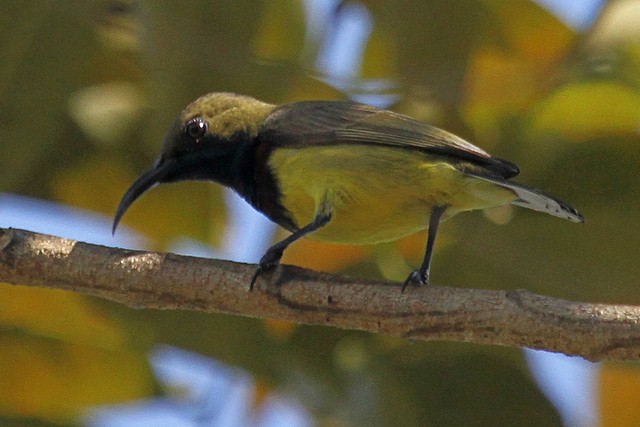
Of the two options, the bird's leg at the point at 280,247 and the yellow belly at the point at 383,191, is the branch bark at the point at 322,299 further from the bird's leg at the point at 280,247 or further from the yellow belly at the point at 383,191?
the yellow belly at the point at 383,191

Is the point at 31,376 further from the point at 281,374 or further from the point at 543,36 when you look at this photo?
the point at 543,36

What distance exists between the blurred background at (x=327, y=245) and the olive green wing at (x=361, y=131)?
310 mm

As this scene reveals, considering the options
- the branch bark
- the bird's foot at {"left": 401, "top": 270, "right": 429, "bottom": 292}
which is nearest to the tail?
the bird's foot at {"left": 401, "top": 270, "right": 429, "bottom": 292}

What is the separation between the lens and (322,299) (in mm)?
3359

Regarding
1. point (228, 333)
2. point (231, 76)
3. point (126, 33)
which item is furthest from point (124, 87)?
point (228, 333)

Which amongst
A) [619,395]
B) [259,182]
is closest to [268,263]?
[259,182]

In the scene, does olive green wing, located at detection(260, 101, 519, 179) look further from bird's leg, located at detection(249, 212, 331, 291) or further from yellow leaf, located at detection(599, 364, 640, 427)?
yellow leaf, located at detection(599, 364, 640, 427)

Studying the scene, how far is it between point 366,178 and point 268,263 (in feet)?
2.01

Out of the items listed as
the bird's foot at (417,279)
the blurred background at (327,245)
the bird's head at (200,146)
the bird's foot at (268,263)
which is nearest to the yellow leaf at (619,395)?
the blurred background at (327,245)

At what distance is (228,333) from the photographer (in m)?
4.59

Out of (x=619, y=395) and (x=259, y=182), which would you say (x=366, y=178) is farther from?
(x=619, y=395)

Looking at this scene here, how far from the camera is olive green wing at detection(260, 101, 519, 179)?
13.0ft

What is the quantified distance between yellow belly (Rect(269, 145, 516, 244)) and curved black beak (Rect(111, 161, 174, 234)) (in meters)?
0.71

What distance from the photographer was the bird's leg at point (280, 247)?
3.44 meters
